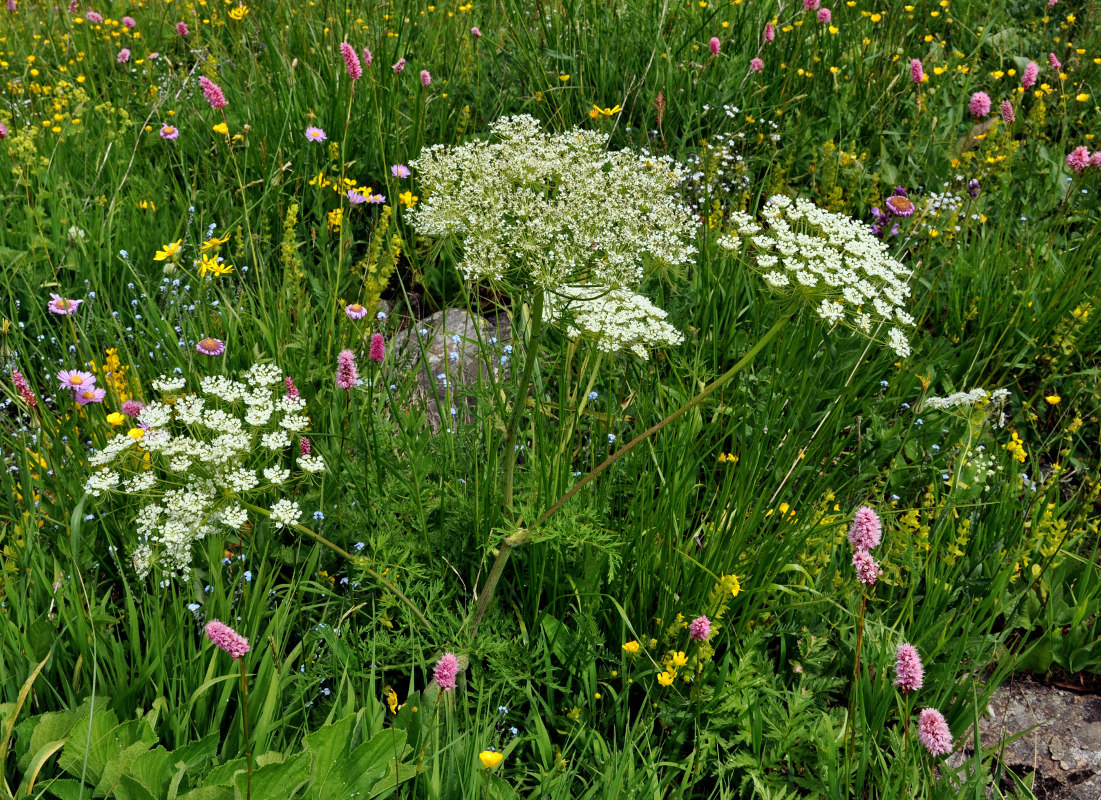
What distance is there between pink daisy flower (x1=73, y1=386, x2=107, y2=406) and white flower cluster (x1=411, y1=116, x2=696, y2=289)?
115cm

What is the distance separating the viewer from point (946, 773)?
194 cm

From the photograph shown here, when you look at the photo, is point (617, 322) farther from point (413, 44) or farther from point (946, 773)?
point (413, 44)

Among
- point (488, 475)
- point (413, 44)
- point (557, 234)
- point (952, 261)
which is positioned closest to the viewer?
point (557, 234)

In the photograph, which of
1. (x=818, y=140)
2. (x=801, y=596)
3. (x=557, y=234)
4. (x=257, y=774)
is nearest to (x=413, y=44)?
(x=818, y=140)

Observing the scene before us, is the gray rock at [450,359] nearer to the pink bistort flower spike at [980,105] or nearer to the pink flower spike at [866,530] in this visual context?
the pink flower spike at [866,530]

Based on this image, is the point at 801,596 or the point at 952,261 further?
the point at 952,261

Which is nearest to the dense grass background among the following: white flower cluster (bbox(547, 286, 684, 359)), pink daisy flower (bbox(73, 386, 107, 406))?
pink daisy flower (bbox(73, 386, 107, 406))

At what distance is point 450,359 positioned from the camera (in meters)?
3.35

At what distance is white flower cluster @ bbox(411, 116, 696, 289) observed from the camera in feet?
6.06

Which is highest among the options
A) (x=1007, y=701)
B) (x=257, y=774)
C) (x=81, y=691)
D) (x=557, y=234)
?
(x=557, y=234)

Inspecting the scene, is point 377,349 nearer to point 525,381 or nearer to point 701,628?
point 525,381

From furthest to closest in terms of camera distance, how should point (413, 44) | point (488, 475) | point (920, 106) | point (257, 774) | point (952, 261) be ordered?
point (413, 44)
point (920, 106)
point (952, 261)
point (488, 475)
point (257, 774)

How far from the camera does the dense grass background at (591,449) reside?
2023 mm

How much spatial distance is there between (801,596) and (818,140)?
2856 mm
